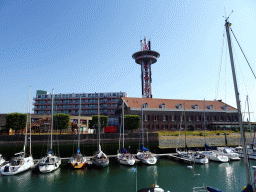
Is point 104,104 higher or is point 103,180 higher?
point 104,104

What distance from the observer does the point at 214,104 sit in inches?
2869

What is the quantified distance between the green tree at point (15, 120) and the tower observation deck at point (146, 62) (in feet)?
177

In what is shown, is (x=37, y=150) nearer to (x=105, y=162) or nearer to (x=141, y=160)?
(x=105, y=162)

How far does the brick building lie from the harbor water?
3083 cm

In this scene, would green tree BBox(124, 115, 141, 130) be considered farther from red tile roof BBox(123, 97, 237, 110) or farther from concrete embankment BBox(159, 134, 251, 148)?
concrete embankment BBox(159, 134, 251, 148)

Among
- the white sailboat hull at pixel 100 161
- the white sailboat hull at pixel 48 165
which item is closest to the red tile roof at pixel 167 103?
the white sailboat hull at pixel 100 161

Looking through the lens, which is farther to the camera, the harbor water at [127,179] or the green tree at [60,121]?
the green tree at [60,121]

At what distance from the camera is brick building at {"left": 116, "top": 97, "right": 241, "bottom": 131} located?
62.5 meters

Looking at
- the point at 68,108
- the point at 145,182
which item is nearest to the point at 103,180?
the point at 145,182

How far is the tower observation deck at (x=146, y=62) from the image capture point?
86562 millimetres

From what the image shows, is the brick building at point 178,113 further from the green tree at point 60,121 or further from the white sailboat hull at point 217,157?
the white sailboat hull at point 217,157

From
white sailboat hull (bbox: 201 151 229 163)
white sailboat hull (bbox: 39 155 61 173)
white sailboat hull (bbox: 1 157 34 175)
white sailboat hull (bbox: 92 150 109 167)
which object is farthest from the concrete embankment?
white sailboat hull (bbox: 1 157 34 175)

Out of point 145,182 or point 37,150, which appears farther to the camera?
point 37,150

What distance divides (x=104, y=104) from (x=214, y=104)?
59.5m
